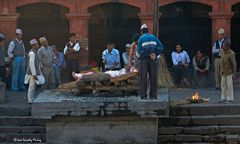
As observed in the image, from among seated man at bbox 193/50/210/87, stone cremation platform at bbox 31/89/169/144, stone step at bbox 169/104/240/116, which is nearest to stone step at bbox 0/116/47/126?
stone cremation platform at bbox 31/89/169/144

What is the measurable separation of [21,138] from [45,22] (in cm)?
960

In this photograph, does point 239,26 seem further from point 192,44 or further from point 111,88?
point 111,88

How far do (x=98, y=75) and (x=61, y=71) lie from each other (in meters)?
7.87

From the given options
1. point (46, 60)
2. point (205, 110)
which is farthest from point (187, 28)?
point (205, 110)

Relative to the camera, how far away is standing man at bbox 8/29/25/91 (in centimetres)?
2038

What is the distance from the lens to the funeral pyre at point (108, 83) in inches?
541

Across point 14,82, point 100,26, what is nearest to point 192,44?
point 100,26

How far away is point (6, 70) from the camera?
2059 centimetres

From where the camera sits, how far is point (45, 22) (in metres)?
23.2

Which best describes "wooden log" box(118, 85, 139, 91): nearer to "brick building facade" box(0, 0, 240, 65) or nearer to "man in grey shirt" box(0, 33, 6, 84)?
"man in grey shirt" box(0, 33, 6, 84)

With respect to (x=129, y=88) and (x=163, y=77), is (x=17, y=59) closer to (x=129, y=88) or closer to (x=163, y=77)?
(x=163, y=77)

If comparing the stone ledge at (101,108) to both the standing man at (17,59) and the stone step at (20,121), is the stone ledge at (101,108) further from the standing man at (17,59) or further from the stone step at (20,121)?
the standing man at (17,59)

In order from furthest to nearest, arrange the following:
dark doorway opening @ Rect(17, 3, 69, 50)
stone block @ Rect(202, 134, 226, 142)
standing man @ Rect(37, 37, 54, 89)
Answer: dark doorway opening @ Rect(17, 3, 69, 50)
standing man @ Rect(37, 37, 54, 89)
stone block @ Rect(202, 134, 226, 142)

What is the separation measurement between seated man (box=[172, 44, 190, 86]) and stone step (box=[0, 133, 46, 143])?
803cm
